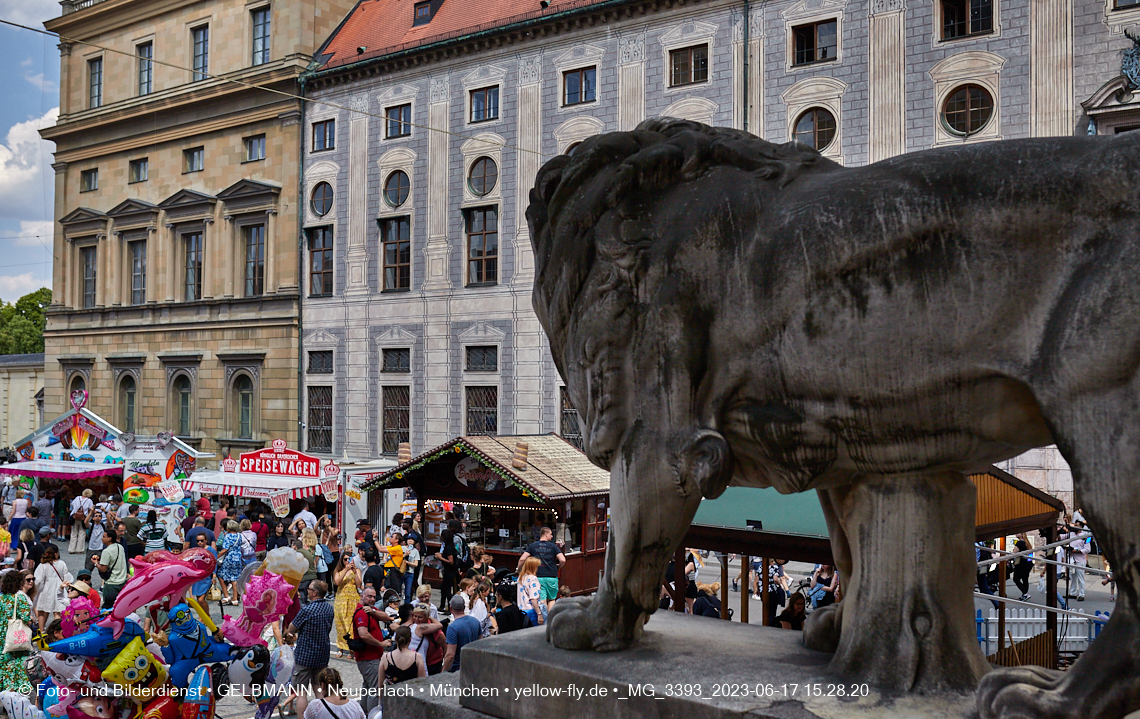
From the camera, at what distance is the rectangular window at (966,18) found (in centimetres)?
2131

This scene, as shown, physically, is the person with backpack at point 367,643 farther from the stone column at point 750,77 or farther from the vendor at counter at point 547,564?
the stone column at point 750,77

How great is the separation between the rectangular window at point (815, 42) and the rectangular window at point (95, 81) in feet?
91.5

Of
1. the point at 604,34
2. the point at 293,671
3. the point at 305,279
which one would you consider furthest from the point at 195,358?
the point at 293,671

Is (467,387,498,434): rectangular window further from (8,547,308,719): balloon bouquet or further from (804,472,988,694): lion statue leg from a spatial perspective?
(804,472,988,694): lion statue leg

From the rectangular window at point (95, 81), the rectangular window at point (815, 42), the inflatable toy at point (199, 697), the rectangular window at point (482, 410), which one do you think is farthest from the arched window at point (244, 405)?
the inflatable toy at point (199, 697)

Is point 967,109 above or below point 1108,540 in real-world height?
above

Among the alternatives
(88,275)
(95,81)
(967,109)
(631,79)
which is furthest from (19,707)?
(95,81)

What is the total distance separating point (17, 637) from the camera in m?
8.48

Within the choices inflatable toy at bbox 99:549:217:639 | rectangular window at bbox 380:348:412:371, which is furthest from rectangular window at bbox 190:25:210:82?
inflatable toy at bbox 99:549:217:639

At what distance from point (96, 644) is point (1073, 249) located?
6.78 m

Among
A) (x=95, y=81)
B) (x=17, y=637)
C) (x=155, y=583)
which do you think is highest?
(x=95, y=81)

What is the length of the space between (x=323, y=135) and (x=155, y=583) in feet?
86.2

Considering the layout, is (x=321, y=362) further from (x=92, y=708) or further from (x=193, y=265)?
(x=92, y=708)

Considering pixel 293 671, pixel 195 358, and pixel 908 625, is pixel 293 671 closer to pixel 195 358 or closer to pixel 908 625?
pixel 908 625
